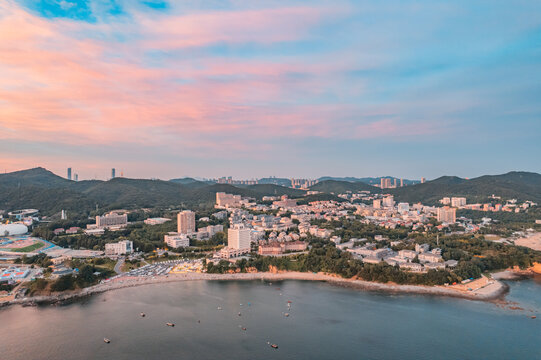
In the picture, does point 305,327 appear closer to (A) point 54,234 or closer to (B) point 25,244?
(B) point 25,244

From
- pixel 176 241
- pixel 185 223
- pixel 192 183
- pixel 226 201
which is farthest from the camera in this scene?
pixel 192 183

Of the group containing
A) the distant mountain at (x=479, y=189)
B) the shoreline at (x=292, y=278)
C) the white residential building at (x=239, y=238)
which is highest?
the distant mountain at (x=479, y=189)

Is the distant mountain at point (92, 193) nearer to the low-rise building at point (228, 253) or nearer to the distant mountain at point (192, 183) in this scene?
the distant mountain at point (192, 183)

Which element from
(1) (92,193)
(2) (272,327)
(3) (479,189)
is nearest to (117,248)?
(2) (272,327)

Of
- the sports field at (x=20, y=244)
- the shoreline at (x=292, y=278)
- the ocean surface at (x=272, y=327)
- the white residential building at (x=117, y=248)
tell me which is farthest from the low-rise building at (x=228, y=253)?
the sports field at (x=20, y=244)

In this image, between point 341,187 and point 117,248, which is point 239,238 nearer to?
point 117,248

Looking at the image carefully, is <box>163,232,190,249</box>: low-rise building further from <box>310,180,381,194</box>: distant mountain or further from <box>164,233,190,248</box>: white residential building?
<box>310,180,381,194</box>: distant mountain

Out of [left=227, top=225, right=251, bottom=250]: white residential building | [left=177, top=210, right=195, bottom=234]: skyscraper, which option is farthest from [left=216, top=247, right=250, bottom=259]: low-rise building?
[left=177, top=210, right=195, bottom=234]: skyscraper
